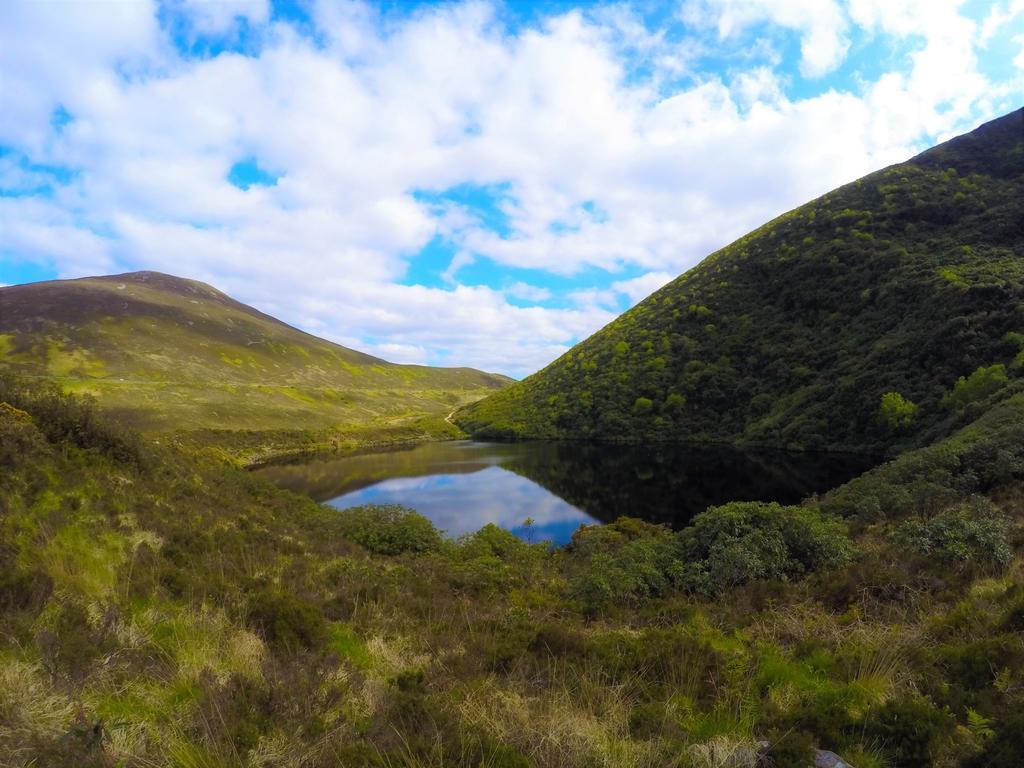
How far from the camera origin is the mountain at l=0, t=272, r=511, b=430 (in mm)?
75625

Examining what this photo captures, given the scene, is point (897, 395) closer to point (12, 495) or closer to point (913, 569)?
point (913, 569)

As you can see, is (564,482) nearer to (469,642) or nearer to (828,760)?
(469,642)

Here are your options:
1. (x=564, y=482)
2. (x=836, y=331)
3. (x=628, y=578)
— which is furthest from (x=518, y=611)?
(x=836, y=331)

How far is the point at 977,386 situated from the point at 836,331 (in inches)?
1046

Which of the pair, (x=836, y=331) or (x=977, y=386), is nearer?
(x=977, y=386)

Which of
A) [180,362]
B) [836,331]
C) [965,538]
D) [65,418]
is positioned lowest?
[965,538]

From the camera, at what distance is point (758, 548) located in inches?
519

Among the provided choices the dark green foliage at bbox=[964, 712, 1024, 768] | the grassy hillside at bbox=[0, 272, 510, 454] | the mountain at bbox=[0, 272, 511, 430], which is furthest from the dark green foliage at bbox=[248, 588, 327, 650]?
the grassy hillside at bbox=[0, 272, 510, 454]

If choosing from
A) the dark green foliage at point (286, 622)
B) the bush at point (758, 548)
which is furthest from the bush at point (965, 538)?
the dark green foliage at point (286, 622)

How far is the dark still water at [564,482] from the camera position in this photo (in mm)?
31094

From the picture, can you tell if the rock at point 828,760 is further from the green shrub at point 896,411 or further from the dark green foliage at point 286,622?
the green shrub at point 896,411

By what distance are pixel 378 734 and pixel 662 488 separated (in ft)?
114

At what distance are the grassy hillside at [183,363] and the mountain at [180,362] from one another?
319 millimetres

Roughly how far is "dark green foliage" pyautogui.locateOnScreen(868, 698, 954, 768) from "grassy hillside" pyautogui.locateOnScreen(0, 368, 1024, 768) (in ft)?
0.05
